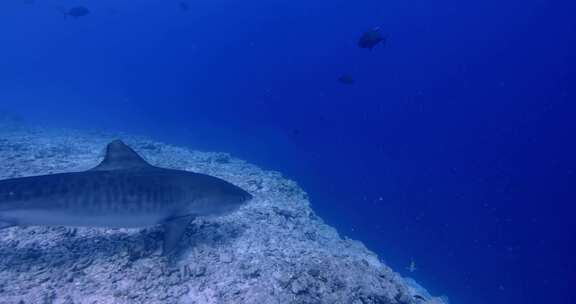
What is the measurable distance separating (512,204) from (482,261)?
13.5 metres

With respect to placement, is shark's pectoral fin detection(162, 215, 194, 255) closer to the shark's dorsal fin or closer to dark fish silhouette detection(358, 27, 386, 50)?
the shark's dorsal fin

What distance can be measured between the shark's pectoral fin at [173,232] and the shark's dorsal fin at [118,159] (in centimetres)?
99

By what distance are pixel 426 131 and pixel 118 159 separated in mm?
66515

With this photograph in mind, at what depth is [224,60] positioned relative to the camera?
522 feet

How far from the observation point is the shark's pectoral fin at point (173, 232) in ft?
13.8

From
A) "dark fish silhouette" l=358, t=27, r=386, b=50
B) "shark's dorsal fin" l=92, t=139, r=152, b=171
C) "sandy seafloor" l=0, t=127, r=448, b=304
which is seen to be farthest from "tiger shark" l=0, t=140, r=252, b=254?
"dark fish silhouette" l=358, t=27, r=386, b=50

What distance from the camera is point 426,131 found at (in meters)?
64.4

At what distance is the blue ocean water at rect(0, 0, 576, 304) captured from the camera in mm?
21844

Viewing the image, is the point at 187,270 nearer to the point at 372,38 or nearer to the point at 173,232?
the point at 173,232

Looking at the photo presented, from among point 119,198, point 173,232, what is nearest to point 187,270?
point 173,232

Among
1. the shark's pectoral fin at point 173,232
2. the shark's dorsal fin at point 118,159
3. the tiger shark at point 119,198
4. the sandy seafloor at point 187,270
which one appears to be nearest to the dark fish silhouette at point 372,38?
the sandy seafloor at point 187,270

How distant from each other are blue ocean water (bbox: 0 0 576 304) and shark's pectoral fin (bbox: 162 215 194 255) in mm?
16388

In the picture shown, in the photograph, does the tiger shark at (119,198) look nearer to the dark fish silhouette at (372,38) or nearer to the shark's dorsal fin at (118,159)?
the shark's dorsal fin at (118,159)

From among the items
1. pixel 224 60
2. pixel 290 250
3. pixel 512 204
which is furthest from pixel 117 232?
pixel 224 60
